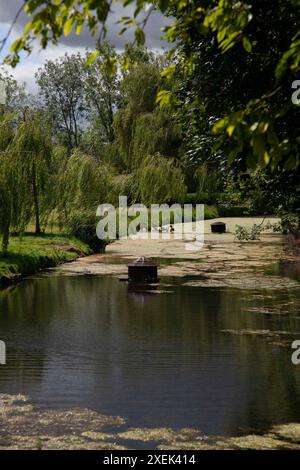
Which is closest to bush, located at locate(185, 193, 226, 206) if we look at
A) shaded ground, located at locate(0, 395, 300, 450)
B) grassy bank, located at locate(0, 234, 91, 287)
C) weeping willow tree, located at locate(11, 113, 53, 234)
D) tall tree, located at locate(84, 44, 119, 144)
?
tall tree, located at locate(84, 44, 119, 144)

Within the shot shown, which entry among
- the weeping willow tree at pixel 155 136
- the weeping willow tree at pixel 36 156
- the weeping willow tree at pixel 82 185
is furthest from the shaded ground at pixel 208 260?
the weeping willow tree at pixel 155 136

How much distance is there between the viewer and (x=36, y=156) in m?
27.7

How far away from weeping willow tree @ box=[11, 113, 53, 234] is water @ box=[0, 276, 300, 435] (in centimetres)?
755

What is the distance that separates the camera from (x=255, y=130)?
523cm

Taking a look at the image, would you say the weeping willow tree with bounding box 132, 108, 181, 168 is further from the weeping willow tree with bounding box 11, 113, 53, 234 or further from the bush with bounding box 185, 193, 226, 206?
the weeping willow tree with bounding box 11, 113, 53, 234

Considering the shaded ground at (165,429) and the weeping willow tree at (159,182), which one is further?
the weeping willow tree at (159,182)

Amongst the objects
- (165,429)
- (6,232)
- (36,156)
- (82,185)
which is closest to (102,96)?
(82,185)

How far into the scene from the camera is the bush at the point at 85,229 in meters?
30.7

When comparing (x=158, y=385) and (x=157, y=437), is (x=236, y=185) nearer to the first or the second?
(x=158, y=385)

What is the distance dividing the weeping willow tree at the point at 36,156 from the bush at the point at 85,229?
166cm

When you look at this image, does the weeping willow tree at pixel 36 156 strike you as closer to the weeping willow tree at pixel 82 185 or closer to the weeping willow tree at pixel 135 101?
the weeping willow tree at pixel 82 185

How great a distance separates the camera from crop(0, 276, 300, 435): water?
9.82 m

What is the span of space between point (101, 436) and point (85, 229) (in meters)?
22.5
